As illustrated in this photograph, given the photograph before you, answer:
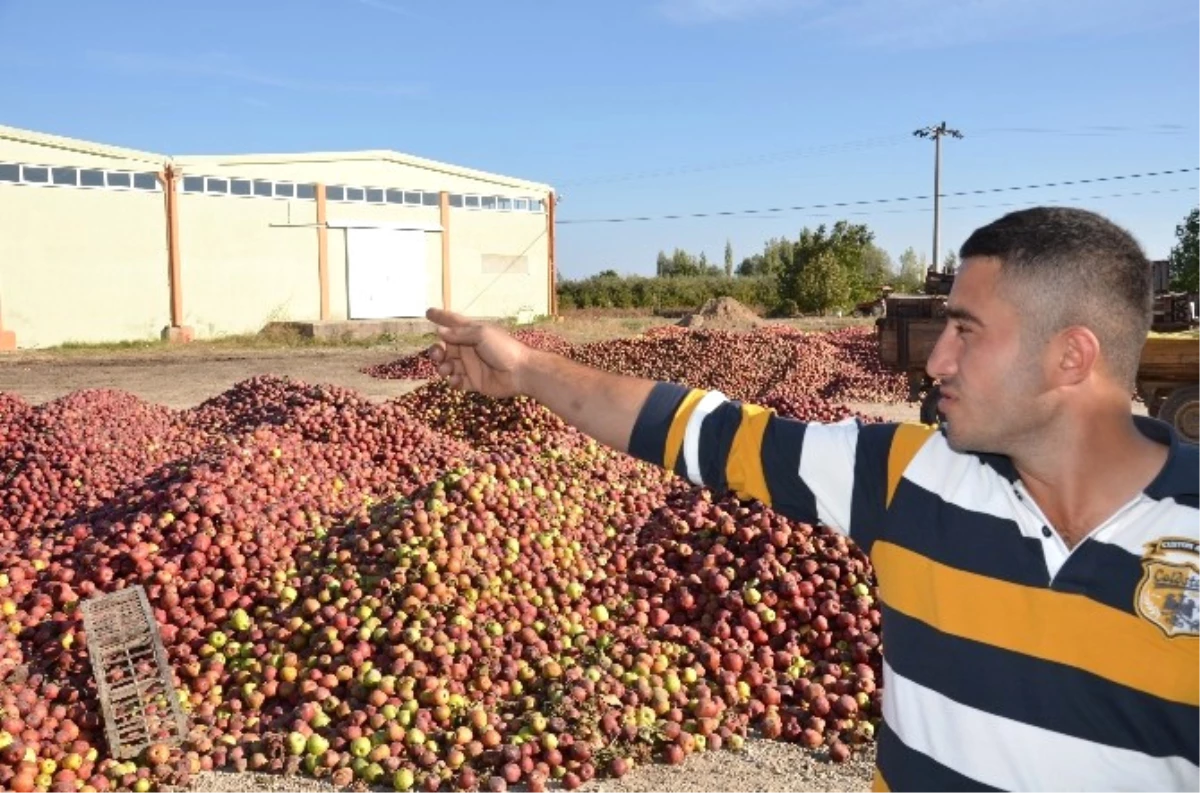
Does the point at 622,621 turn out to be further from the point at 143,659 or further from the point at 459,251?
the point at 459,251

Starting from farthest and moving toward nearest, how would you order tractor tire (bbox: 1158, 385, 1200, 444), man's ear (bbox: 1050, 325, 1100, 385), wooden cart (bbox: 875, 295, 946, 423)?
wooden cart (bbox: 875, 295, 946, 423), tractor tire (bbox: 1158, 385, 1200, 444), man's ear (bbox: 1050, 325, 1100, 385)

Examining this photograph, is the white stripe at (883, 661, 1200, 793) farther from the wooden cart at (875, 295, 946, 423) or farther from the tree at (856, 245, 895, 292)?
the tree at (856, 245, 895, 292)

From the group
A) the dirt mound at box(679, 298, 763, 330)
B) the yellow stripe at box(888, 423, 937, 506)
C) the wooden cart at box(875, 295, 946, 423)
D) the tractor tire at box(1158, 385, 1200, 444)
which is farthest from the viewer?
the dirt mound at box(679, 298, 763, 330)

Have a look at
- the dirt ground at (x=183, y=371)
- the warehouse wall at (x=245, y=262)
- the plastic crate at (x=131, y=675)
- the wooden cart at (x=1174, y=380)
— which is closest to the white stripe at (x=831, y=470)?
the plastic crate at (x=131, y=675)

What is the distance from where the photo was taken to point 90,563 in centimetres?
535

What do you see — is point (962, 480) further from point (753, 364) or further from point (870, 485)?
point (753, 364)

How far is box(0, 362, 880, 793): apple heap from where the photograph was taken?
4.05 meters

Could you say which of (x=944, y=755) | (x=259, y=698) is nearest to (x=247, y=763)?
(x=259, y=698)

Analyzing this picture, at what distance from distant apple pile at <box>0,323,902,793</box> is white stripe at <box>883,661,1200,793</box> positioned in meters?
2.33

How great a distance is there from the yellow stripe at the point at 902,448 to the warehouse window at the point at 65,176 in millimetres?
30741

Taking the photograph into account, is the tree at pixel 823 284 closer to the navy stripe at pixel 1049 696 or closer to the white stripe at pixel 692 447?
the white stripe at pixel 692 447

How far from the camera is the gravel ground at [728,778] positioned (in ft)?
12.8

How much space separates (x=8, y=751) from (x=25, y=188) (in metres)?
27.6

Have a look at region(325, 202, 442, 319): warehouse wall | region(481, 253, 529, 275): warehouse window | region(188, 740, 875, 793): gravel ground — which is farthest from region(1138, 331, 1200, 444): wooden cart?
region(481, 253, 529, 275): warehouse window
